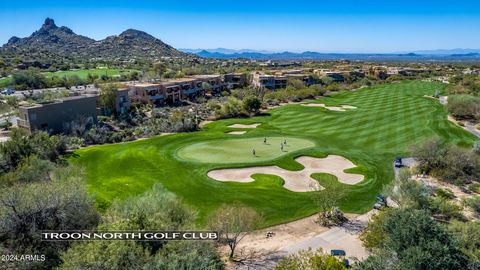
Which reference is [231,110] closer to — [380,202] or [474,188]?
[380,202]

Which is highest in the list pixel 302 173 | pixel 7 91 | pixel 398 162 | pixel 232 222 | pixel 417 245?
pixel 7 91

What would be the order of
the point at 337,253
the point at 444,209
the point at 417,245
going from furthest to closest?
the point at 444,209
the point at 337,253
the point at 417,245

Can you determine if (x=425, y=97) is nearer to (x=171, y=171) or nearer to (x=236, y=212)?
(x=171, y=171)

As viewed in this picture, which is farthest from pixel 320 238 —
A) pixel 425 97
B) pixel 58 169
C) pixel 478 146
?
pixel 425 97

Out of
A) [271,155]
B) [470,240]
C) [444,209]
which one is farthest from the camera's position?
[271,155]

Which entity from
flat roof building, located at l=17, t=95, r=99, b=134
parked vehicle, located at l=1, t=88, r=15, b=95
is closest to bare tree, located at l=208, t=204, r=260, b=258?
flat roof building, located at l=17, t=95, r=99, b=134

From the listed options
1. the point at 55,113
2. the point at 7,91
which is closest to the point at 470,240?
the point at 55,113

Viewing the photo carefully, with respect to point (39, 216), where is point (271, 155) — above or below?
below
